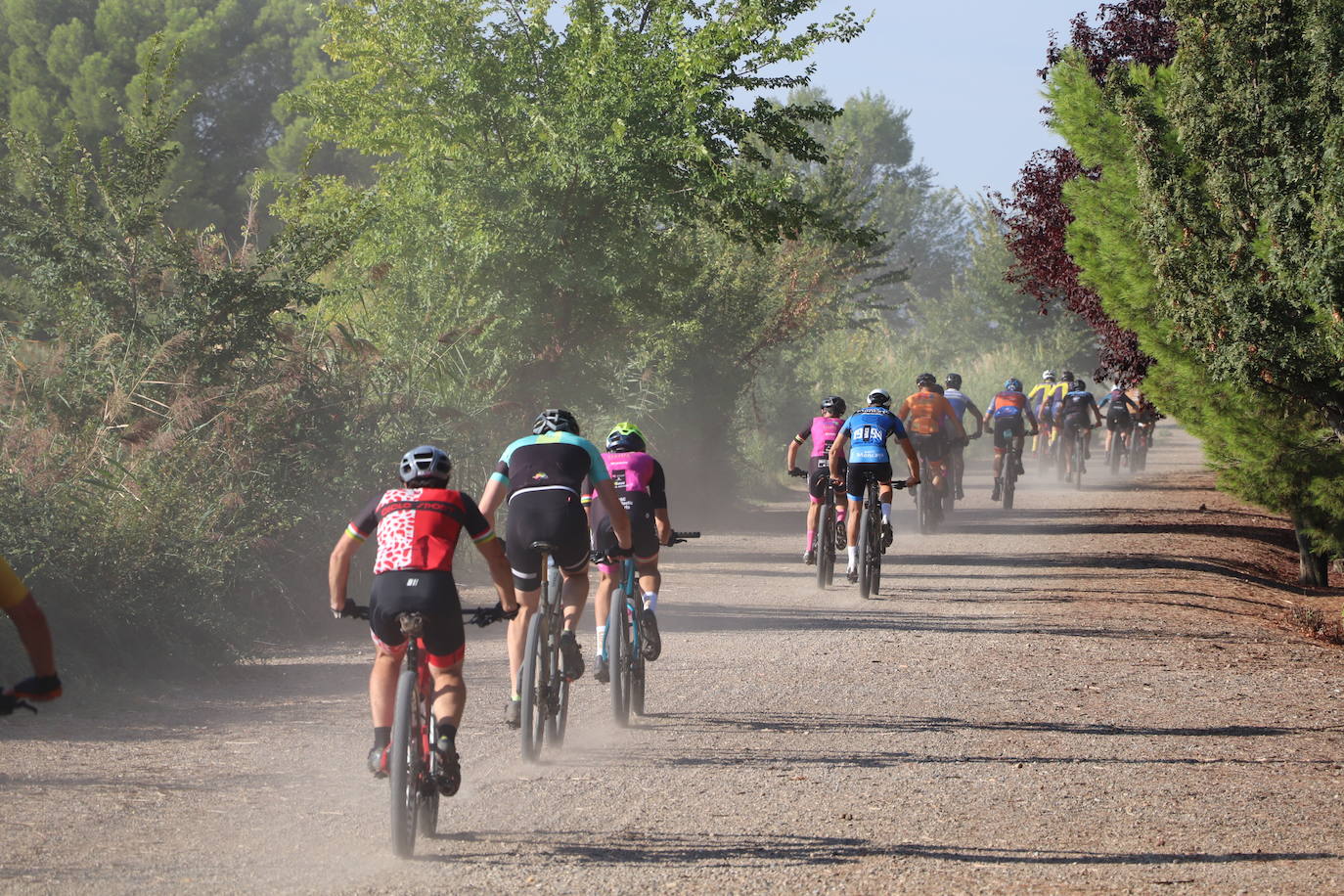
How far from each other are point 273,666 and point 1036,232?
13568mm

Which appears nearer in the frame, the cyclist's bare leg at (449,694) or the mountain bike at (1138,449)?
the cyclist's bare leg at (449,694)

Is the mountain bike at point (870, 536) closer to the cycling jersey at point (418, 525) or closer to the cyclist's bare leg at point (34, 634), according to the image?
the cycling jersey at point (418, 525)

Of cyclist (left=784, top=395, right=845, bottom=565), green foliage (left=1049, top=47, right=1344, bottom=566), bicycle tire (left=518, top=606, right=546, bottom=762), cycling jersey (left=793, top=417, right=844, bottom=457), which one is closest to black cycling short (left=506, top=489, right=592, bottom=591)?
bicycle tire (left=518, top=606, right=546, bottom=762)

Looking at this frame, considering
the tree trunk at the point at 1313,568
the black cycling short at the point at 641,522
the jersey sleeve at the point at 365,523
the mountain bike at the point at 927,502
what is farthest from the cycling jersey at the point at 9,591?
the mountain bike at the point at 927,502

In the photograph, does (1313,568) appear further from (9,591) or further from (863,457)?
(9,591)

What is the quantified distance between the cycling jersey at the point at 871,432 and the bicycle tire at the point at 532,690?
746 centimetres

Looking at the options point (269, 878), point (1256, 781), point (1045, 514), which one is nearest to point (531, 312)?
point (1045, 514)

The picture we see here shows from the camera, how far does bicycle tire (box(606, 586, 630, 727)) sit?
8984 millimetres

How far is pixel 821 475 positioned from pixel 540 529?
7.83 meters

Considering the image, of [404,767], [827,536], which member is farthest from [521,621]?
[827,536]

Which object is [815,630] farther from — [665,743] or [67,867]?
A: [67,867]

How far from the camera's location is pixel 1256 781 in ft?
26.9

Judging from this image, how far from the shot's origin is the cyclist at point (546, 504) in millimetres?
8406

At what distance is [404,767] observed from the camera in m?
6.17
